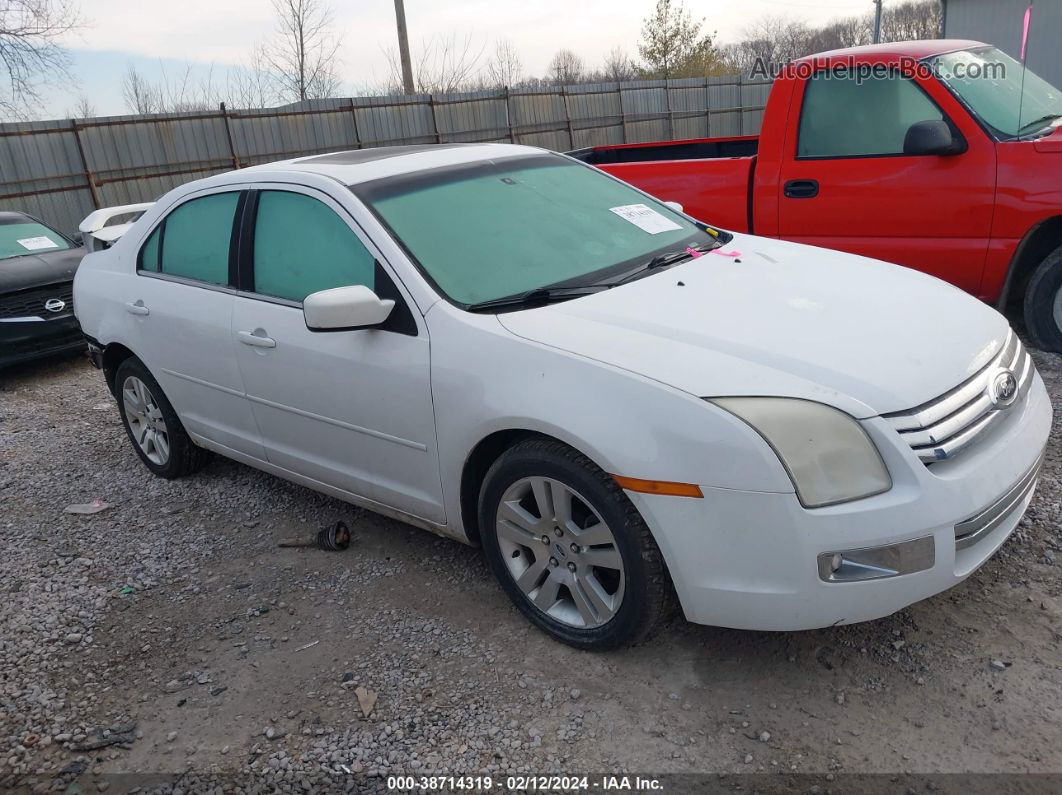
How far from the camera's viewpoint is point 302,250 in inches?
142

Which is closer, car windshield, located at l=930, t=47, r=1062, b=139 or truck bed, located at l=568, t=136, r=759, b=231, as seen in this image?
car windshield, located at l=930, t=47, r=1062, b=139

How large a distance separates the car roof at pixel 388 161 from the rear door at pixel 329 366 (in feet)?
0.49

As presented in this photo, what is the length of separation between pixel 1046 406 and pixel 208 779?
297 cm

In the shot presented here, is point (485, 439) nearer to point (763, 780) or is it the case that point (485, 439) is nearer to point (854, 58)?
point (763, 780)

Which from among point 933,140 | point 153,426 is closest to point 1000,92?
point 933,140

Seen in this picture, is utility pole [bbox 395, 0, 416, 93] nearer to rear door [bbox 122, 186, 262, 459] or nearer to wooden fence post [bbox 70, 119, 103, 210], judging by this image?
wooden fence post [bbox 70, 119, 103, 210]

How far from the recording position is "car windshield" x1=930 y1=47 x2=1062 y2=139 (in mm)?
5039

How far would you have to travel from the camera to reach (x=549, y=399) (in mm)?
2688

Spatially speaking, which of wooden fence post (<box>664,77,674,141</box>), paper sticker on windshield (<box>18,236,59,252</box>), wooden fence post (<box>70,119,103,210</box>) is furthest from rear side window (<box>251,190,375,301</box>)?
wooden fence post (<box>664,77,674,141</box>)

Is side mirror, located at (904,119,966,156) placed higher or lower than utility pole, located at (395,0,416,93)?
lower

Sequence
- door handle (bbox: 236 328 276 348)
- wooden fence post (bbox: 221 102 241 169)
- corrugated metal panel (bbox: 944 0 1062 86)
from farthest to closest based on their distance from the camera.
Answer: corrugated metal panel (bbox: 944 0 1062 86) < wooden fence post (bbox: 221 102 241 169) < door handle (bbox: 236 328 276 348)

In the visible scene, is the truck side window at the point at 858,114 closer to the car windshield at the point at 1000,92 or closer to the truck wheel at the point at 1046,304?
the car windshield at the point at 1000,92

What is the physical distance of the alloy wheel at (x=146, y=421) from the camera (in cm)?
477

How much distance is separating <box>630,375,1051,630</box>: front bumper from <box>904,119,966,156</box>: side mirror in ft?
9.48
